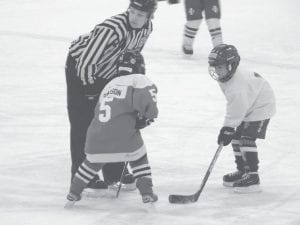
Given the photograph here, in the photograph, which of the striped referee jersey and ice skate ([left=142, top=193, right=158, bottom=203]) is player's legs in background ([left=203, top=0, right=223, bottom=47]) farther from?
ice skate ([left=142, top=193, right=158, bottom=203])

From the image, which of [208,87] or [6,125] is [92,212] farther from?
[208,87]

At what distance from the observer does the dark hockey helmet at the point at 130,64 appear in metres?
3.96

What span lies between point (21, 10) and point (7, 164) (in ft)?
17.9

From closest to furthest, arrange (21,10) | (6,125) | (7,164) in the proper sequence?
1. (7,164)
2. (6,125)
3. (21,10)

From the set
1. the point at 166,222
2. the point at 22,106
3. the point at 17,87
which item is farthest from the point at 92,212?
the point at 17,87

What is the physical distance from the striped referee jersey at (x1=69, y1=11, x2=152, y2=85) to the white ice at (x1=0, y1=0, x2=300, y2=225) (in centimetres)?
62

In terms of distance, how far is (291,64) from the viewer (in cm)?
762

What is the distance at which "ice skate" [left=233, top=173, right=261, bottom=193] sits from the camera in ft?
14.2

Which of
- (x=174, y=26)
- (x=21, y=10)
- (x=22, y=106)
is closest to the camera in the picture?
(x=22, y=106)

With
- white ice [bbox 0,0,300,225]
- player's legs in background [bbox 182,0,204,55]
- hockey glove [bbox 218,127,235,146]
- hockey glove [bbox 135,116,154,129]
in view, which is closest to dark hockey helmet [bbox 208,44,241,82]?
hockey glove [bbox 218,127,235,146]

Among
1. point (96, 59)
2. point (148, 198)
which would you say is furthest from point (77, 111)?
point (148, 198)

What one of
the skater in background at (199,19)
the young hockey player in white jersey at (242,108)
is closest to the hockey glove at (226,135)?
the young hockey player in white jersey at (242,108)

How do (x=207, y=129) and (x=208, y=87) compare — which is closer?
(x=207, y=129)

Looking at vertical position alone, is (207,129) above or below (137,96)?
below
